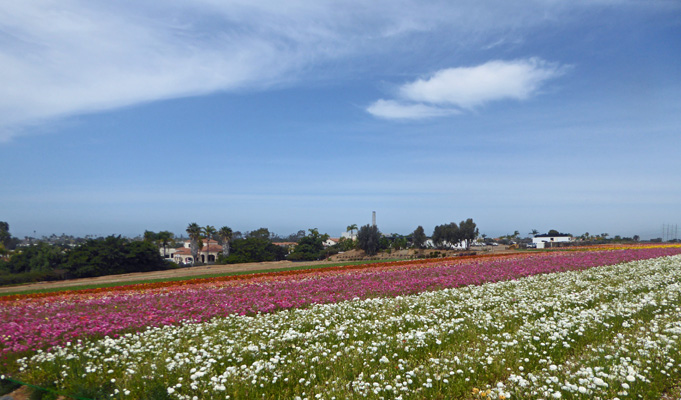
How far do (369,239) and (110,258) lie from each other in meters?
38.8

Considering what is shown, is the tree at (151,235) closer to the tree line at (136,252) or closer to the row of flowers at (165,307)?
the tree line at (136,252)

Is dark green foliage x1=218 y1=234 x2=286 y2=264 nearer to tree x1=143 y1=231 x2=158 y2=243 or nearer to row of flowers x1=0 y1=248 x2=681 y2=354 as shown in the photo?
tree x1=143 y1=231 x2=158 y2=243

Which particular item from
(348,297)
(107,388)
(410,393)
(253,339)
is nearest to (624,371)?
(410,393)

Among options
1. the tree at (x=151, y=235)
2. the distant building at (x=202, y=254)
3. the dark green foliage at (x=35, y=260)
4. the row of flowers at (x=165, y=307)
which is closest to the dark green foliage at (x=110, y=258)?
the dark green foliage at (x=35, y=260)

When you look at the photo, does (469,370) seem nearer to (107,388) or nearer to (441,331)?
(441,331)

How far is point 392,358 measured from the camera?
24.0 feet

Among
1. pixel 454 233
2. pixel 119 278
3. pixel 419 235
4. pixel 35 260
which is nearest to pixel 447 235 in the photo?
pixel 454 233

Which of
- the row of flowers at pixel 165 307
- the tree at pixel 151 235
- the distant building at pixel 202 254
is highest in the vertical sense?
the tree at pixel 151 235

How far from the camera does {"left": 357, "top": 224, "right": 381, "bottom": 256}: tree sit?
71.0m

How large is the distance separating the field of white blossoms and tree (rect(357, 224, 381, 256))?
5964cm

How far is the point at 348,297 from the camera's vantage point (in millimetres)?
14742

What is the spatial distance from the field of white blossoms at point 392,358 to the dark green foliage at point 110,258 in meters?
43.6

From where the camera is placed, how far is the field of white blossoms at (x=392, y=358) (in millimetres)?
5879

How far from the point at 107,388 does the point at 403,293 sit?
35.3 feet
